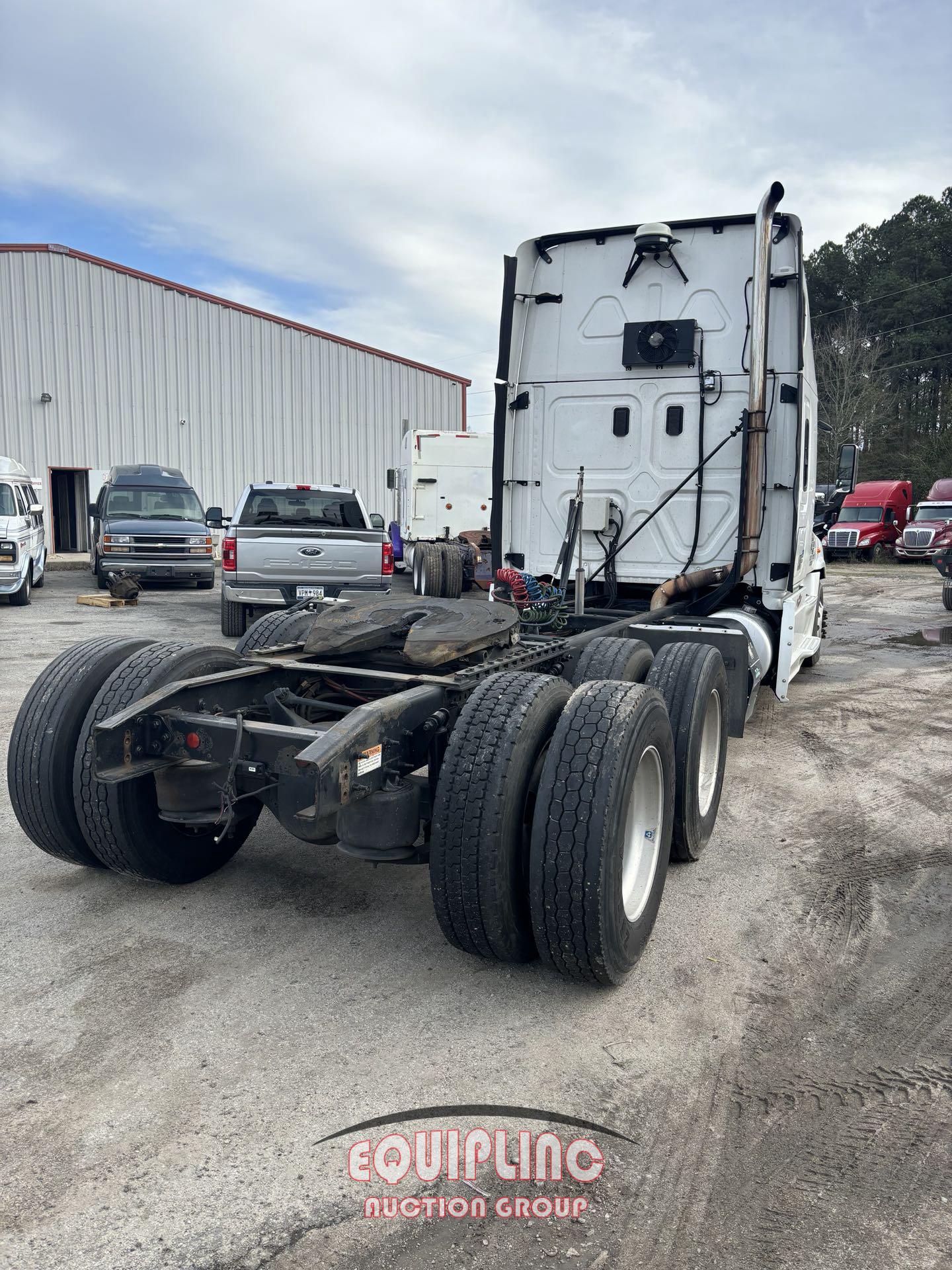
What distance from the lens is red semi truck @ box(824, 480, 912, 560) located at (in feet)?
96.8

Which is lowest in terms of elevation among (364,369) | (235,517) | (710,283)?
(235,517)

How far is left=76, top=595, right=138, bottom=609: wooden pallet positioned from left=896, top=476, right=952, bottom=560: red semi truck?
21461 millimetres

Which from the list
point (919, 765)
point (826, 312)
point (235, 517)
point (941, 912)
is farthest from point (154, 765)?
point (826, 312)

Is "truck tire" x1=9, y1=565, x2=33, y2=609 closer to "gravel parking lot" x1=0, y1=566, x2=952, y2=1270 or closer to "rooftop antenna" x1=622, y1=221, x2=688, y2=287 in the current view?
"gravel parking lot" x1=0, y1=566, x2=952, y2=1270

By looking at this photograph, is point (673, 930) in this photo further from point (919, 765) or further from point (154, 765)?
point (919, 765)

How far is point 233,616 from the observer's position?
11.2 meters

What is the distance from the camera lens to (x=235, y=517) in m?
11.1

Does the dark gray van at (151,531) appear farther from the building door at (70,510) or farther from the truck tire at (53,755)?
the truck tire at (53,755)

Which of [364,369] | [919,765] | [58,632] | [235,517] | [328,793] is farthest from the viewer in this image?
[364,369]

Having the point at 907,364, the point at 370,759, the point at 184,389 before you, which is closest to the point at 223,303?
the point at 184,389

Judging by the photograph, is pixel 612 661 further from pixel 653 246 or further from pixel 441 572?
pixel 441 572

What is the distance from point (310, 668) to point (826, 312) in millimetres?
57489

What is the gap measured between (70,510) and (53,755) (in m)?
25.1

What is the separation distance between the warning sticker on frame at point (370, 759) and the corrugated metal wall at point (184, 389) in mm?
24880
